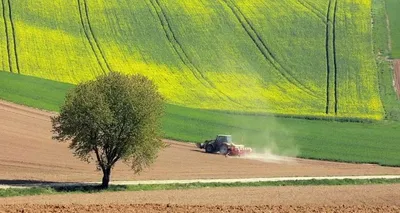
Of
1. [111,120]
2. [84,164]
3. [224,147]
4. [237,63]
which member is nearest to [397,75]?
[237,63]

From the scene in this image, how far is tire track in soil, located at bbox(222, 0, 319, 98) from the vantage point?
99562 millimetres

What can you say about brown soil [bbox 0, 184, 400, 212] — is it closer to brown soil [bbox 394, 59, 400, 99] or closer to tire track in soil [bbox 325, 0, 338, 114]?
tire track in soil [bbox 325, 0, 338, 114]

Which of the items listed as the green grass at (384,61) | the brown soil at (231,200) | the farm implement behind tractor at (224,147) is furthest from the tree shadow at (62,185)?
the green grass at (384,61)

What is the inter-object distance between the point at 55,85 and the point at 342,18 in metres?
47.3

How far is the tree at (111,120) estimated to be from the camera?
173ft

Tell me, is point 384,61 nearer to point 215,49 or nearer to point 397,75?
point 397,75

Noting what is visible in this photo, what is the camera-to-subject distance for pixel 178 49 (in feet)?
343

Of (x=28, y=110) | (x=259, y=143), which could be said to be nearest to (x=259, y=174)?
(x=259, y=143)

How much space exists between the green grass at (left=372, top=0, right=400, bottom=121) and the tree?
143ft

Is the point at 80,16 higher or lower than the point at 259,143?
higher

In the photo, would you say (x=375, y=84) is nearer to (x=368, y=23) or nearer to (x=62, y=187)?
(x=368, y=23)

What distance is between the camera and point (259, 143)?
7838 cm

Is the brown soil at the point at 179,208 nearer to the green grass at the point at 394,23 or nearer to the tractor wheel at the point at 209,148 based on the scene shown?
the tractor wheel at the point at 209,148

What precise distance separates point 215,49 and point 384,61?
20.5 meters
